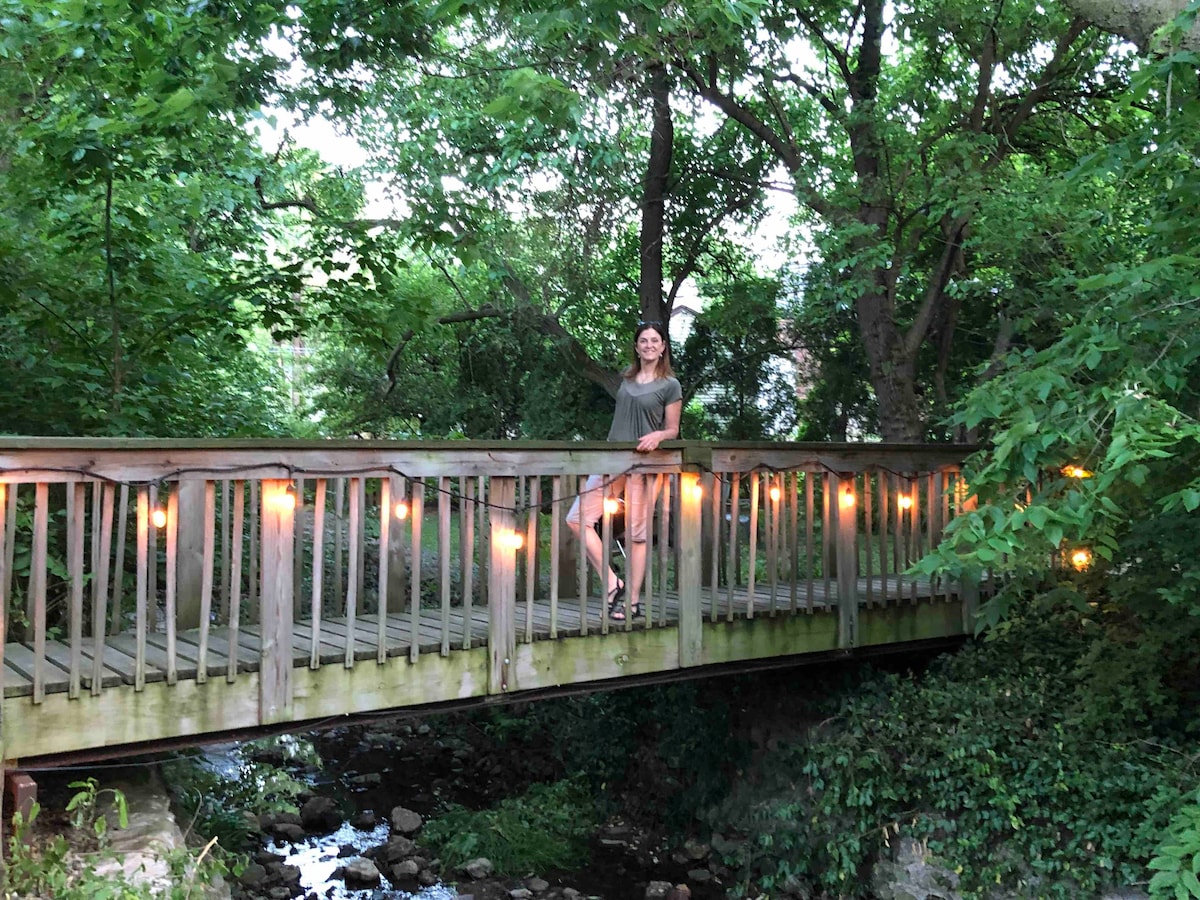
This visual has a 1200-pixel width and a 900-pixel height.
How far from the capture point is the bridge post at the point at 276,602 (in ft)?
14.5

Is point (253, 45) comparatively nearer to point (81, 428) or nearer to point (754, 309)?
point (81, 428)

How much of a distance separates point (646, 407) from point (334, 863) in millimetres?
4140

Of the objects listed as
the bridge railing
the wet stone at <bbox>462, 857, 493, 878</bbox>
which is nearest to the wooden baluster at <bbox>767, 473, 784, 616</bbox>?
the bridge railing

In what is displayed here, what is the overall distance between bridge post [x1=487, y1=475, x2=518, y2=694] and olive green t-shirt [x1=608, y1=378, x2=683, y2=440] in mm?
965

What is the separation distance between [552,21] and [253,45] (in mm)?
2763

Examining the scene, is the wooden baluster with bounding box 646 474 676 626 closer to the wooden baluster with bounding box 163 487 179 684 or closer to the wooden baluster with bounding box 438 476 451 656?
the wooden baluster with bounding box 438 476 451 656

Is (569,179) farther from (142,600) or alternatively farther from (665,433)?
(142,600)

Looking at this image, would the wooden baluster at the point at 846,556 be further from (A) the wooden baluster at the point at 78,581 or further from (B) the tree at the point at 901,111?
(A) the wooden baluster at the point at 78,581

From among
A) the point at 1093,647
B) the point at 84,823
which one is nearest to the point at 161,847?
the point at 84,823

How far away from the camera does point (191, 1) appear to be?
5086mm

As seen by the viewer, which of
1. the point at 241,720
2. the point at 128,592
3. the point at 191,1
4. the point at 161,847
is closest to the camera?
the point at 161,847

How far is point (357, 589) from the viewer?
18.6 feet

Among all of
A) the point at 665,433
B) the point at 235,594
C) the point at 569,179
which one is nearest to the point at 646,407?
the point at 665,433

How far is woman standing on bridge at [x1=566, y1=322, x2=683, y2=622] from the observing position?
5.60 metres
